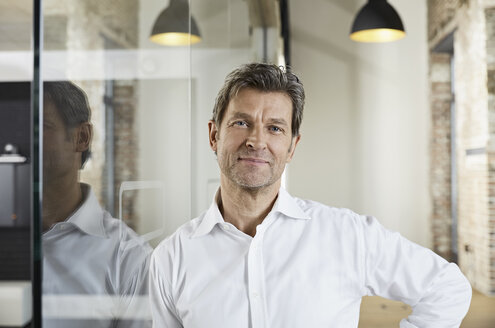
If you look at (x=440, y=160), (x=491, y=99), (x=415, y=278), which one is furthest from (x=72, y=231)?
(x=440, y=160)

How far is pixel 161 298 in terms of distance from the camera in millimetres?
1055

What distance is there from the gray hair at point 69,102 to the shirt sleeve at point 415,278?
0.80 m

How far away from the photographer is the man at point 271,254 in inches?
43.1

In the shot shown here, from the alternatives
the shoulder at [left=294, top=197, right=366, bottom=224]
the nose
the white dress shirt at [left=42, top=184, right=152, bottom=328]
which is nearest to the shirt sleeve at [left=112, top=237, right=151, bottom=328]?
the white dress shirt at [left=42, top=184, right=152, bottom=328]

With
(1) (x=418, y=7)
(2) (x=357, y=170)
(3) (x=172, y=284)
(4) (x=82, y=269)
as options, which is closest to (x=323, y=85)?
(2) (x=357, y=170)

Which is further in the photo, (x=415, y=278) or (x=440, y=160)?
(x=440, y=160)

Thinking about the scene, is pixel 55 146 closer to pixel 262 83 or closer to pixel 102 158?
pixel 102 158

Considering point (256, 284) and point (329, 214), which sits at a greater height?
point (329, 214)

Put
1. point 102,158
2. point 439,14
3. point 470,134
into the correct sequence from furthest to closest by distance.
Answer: point 439,14
point 470,134
point 102,158

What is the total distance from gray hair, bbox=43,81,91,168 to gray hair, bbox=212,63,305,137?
0.58 metres

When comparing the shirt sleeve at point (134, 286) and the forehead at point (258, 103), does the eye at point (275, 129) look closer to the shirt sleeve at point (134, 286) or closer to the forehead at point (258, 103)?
the forehead at point (258, 103)

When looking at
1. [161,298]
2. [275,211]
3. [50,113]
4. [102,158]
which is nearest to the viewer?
[50,113]

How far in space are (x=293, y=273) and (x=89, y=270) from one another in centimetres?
59

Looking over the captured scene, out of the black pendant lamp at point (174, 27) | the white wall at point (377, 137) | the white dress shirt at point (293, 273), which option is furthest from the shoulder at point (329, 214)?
the white wall at point (377, 137)
